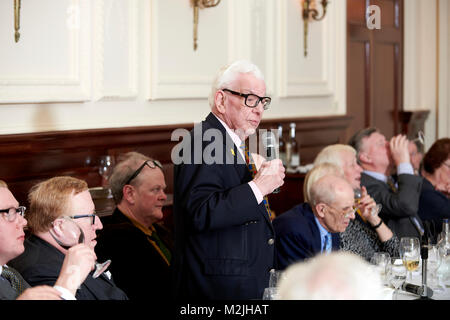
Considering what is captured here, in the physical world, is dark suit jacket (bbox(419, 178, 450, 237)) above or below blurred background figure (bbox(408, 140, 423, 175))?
below

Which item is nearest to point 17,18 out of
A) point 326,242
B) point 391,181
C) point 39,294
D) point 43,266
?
point 43,266

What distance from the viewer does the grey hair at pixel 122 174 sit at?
11.6 ft

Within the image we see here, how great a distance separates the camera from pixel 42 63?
3842 mm

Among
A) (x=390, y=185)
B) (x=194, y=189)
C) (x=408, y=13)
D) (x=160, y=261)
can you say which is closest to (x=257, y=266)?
(x=194, y=189)

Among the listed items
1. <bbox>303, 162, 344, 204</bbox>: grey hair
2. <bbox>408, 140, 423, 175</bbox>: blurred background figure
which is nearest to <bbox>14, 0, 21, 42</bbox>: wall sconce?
<bbox>303, 162, 344, 204</bbox>: grey hair

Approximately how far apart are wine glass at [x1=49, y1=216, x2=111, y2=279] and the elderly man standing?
1.32 feet

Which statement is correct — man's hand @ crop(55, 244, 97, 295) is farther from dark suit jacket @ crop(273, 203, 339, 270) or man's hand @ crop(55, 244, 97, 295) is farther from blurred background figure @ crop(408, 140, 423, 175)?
blurred background figure @ crop(408, 140, 423, 175)

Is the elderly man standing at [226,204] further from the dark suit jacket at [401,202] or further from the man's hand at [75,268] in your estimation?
the dark suit jacket at [401,202]

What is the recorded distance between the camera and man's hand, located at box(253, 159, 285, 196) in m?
2.61

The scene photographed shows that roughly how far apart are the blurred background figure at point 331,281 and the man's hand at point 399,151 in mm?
3233

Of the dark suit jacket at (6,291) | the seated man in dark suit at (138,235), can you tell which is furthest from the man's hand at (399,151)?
the dark suit jacket at (6,291)

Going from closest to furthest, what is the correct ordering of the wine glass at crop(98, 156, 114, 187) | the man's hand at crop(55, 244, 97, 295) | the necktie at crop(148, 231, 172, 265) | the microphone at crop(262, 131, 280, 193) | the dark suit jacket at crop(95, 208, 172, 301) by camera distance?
the man's hand at crop(55, 244, 97, 295)
the microphone at crop(262, 131, 280, 193)
the dark suit jacket at crop(95, 208, 172, 301)
the necktie at crop(148, 231, 172, 265)
the wine glass at crop(98, 156, 114, 187)
